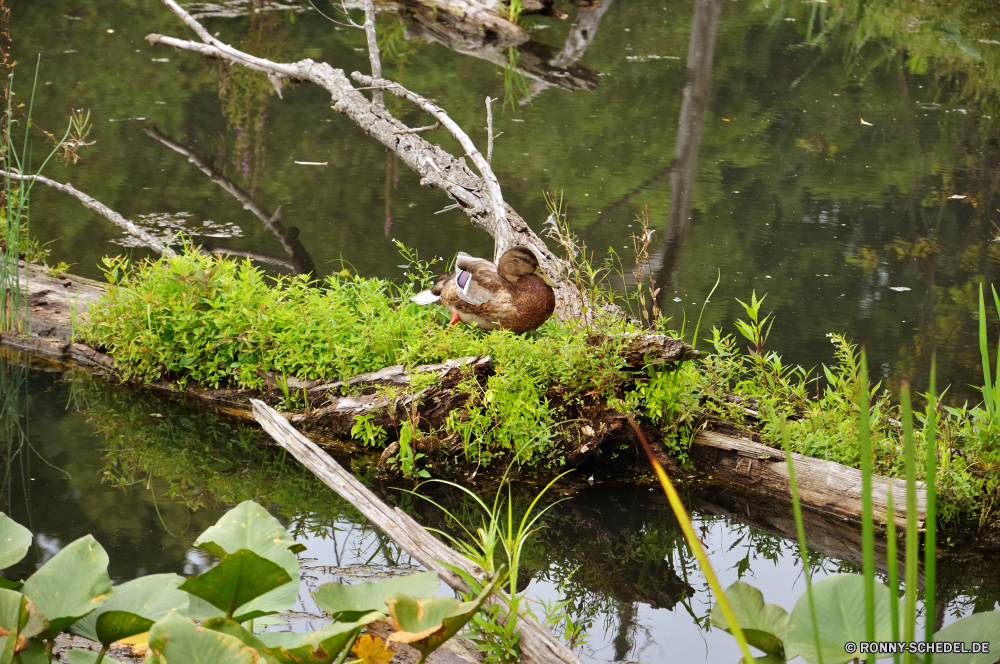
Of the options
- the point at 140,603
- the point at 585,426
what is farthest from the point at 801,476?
the point at 140,603

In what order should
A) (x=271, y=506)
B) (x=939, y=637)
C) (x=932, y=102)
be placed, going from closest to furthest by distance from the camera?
(x=939, y=637)
(x=271, y=506)
(x=932, y=102)

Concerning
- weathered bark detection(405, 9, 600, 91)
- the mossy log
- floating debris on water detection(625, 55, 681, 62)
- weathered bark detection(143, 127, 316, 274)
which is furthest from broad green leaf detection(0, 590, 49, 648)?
floating debris on water detection(625, 55, 681, 62)

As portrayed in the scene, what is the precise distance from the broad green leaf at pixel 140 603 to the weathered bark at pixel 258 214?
11.4ft

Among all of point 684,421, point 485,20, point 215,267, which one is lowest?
point 684,421

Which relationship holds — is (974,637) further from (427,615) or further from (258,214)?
(258,214)

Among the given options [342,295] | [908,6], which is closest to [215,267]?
[342,295]

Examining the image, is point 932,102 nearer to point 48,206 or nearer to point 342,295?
point 342,295

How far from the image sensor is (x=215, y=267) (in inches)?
188

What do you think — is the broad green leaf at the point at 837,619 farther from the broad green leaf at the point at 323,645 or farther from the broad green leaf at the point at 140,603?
the broad green leaf at the point at 140,603

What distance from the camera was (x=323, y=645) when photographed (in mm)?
2109

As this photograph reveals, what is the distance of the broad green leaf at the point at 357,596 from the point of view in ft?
7.57

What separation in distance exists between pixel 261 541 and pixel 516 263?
7.35ft

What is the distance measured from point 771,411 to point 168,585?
9.16 feet

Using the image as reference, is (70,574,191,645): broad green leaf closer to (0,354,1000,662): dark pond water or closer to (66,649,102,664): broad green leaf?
(66,649,102,664): broad green leaf
